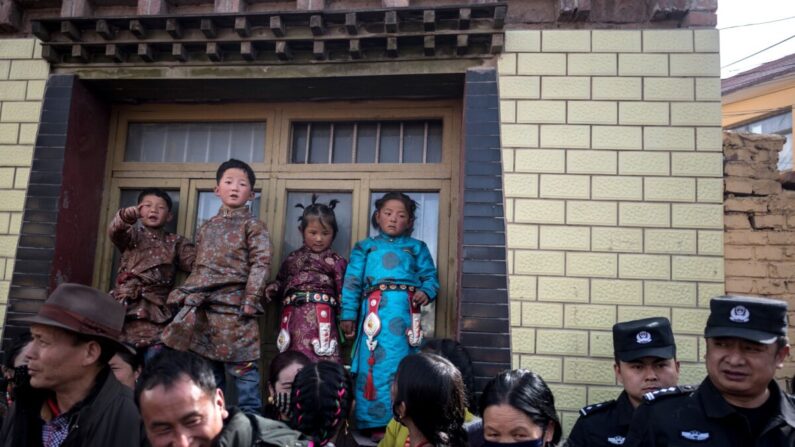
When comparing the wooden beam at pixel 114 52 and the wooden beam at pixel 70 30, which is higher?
the wooden beam at pixel 70 30

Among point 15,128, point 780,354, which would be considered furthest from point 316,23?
point 780,354

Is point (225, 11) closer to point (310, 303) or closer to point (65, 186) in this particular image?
point (65, 186)

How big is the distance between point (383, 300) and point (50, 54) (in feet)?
10.6

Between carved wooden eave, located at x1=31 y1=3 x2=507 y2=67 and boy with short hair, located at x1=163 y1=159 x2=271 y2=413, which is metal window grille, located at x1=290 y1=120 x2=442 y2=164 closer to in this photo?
carved wooden eave, located at x1=31 y1=3 x2=507 y2=67

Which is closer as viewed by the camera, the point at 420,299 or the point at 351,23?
the point at 420,299

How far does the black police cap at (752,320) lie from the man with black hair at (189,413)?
163 cm

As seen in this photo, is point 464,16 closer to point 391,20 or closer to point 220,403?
point 391,20

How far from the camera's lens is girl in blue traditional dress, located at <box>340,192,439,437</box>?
4422 mm

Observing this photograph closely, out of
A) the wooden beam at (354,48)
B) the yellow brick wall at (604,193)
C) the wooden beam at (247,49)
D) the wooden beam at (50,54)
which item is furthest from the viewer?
the wooden beam at (50,54)

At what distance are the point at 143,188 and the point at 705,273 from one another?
423cm

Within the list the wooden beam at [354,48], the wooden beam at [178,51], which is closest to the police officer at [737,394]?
the wooden beam at [354,48]

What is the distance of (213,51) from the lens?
4.93 meters

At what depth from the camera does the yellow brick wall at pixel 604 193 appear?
14.3ft

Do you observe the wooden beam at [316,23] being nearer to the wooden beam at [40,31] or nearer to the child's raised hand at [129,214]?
the child's raised hand at [129,214]
